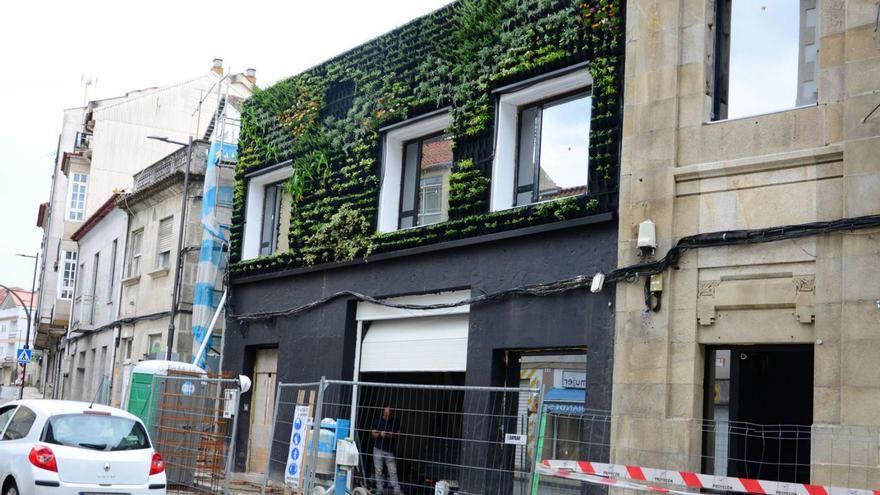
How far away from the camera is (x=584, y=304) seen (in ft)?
40.9

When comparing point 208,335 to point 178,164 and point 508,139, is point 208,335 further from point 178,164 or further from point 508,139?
point 508,139

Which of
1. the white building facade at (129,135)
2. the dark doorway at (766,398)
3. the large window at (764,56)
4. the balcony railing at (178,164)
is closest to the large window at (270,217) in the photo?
the balcony railing at (178,164)

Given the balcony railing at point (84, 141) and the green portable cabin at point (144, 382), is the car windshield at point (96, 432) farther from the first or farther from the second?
the balcony railing at point (84, 141)

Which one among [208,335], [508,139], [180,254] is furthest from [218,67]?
[508,139]

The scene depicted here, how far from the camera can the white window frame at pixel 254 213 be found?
20.9m

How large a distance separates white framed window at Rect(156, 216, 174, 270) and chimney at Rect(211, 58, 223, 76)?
41.6ft

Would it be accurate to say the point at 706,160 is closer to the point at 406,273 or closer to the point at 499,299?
the point at 499,299

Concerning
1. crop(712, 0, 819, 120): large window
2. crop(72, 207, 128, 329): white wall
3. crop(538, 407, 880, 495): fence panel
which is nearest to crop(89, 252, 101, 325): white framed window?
crop(72, 207, 128, 329): white wall

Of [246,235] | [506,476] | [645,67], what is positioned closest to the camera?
[506,476]

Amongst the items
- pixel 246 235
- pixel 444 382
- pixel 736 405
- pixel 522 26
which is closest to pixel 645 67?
pixel 522 26

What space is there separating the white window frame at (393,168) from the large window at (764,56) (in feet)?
18.8

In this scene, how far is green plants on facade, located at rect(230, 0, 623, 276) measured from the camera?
12.8 m

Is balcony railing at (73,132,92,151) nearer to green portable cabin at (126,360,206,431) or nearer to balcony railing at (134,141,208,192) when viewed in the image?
balcony railing at (134,141,208,192)

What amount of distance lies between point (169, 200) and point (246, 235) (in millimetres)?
5400
